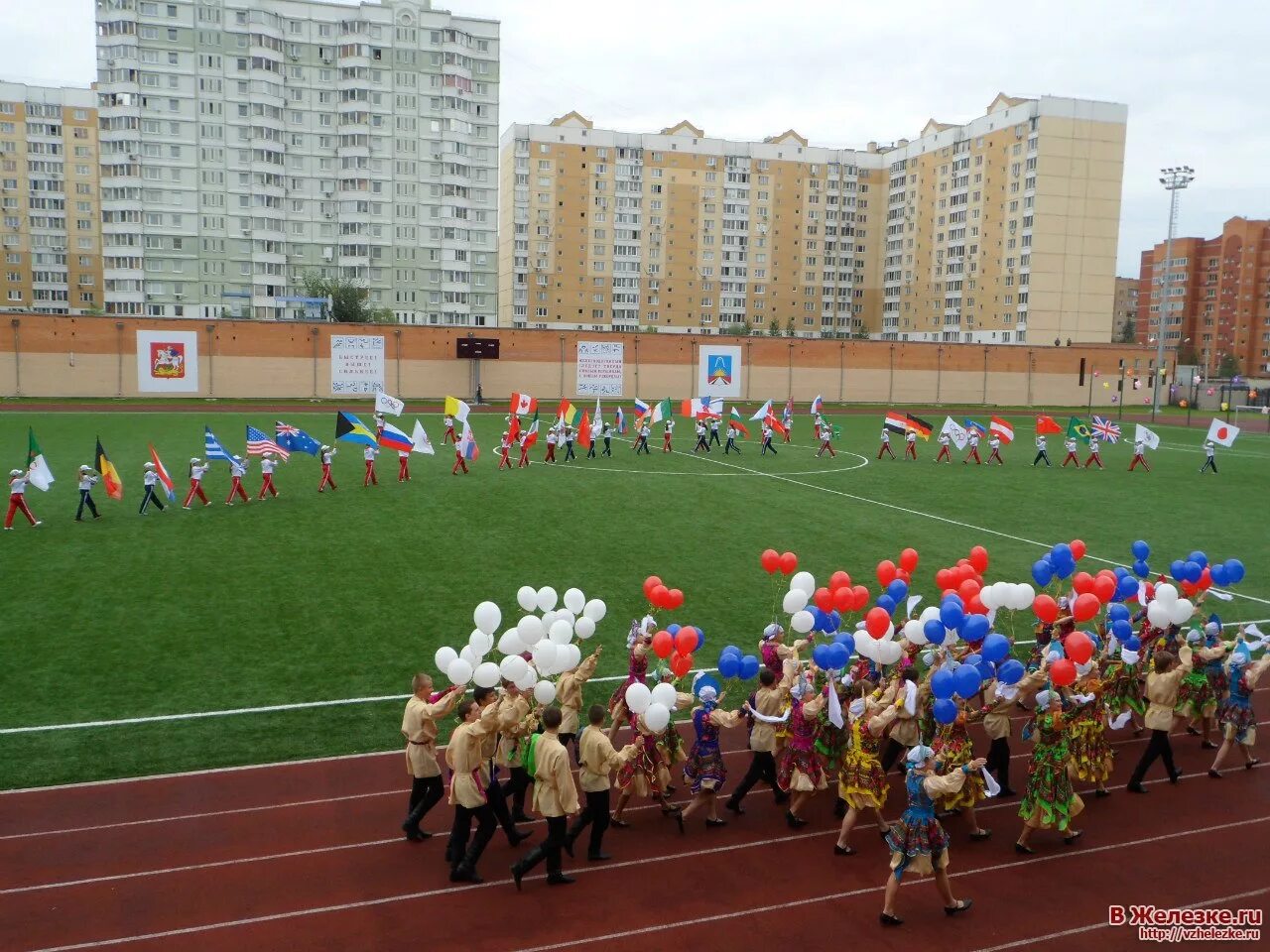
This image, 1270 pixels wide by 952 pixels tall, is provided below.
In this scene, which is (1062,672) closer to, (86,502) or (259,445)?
(259,445)

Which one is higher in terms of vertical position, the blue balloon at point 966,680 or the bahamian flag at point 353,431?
the bahamian flag at point 353,431

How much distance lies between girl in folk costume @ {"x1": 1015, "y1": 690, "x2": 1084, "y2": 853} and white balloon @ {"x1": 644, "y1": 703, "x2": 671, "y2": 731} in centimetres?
314

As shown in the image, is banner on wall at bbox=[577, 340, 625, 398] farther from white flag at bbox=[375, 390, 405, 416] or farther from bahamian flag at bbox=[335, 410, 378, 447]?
bahamian flag at bbox=[335, 410, 378, 447]

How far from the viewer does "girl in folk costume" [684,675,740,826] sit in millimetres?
8461

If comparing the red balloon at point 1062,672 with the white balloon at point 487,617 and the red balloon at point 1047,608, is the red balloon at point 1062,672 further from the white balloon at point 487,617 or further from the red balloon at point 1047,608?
the white balloon at point 487,617

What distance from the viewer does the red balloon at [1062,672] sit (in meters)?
8.38

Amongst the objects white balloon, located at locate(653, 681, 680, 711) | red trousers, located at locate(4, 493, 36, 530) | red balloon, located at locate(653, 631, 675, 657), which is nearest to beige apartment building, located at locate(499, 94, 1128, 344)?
red trousers, located at locate(4, 493, 36, 530)

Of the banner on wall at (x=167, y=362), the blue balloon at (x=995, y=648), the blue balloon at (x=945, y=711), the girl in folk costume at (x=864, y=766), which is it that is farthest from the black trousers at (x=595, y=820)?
the banner on wall at (x=167, y=362)

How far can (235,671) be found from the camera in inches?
489

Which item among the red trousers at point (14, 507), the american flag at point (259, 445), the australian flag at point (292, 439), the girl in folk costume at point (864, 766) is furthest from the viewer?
the australian flag at point (292, 439)

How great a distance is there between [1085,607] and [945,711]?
330 centimetres

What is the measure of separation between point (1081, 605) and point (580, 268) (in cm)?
9342

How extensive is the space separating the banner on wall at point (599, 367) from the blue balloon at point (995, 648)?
55.3 meters

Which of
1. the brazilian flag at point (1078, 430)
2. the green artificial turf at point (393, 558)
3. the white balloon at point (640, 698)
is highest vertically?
the brazilian flag at point (1078, 430)
